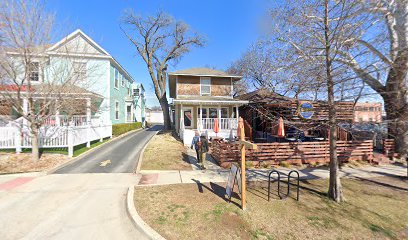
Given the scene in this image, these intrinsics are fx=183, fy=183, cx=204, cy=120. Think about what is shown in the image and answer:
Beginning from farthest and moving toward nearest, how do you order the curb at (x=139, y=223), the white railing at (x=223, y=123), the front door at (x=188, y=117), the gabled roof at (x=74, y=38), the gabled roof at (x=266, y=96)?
the front door at (x=188, y=117)
the white railing at (x=223, y=123)
the gabled roof at (x=266, y=96)
the gabled roof at (x=74, y=38)
the curb at (x=139, y=223)

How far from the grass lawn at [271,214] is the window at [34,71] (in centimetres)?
689

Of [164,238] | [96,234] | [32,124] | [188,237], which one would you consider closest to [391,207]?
[188,237]

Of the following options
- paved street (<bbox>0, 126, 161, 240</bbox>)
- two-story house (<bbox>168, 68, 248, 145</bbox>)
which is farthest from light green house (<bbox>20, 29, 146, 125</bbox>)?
two-story house (<bbox>168, 68, 248, 145</bbox>)

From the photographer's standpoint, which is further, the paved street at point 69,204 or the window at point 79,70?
the window at point 79,70

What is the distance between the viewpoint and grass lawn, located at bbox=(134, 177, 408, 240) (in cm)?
373

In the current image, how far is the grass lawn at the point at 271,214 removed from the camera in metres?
3.73

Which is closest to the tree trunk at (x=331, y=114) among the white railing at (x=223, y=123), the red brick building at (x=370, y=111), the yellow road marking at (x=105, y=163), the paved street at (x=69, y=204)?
the red brick building at (x=370, y=111)

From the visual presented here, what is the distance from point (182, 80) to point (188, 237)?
14748mm

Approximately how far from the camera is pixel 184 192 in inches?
219

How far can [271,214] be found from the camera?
4.41m

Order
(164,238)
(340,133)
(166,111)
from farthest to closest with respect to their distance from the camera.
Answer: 1. (166,111)
2. (340,133)
3. (164,238)

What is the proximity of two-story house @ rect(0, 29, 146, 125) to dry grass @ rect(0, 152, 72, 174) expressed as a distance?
1.94 meters

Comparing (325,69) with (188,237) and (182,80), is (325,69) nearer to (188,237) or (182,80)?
(188,237)

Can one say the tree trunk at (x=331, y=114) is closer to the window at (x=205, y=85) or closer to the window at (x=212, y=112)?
the window at (x=212, y=112)
